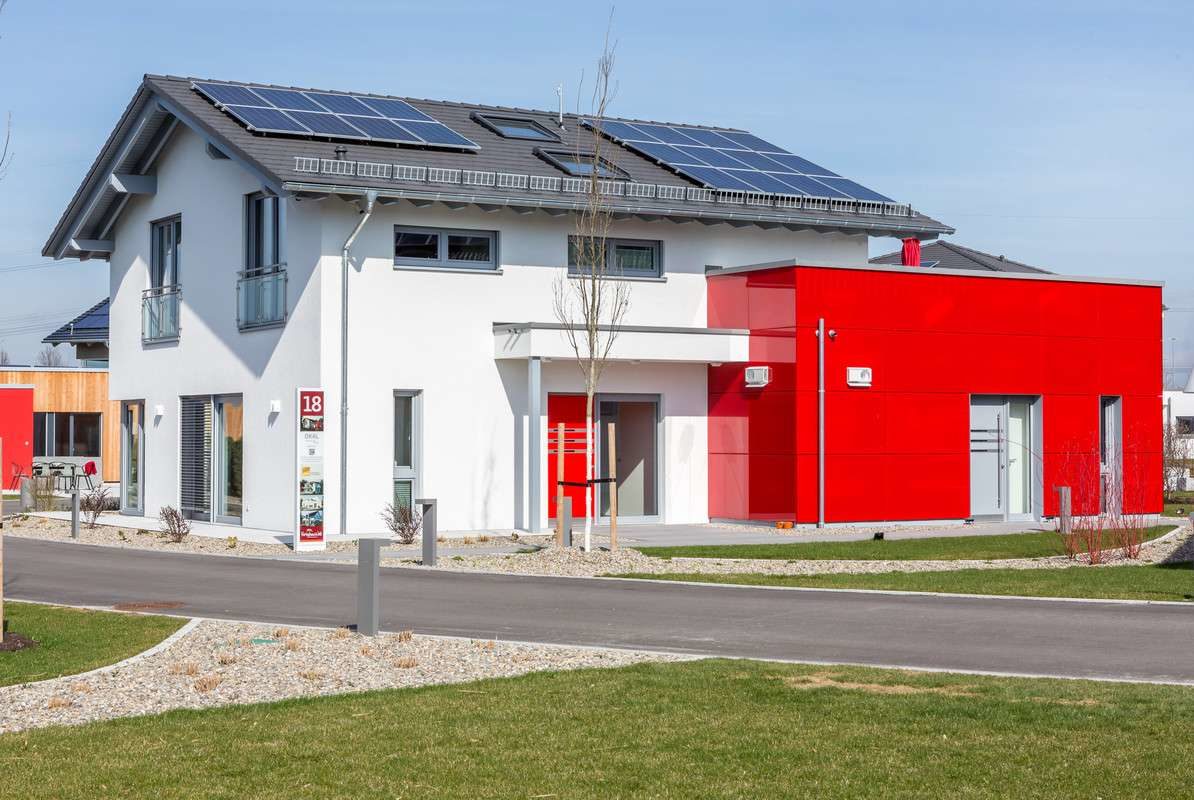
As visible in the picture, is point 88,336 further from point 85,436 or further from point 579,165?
point 579,165

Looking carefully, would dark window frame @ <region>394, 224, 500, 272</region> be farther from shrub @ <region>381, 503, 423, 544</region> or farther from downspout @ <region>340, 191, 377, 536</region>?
shrub @ <region>381, 503, 423, 544</region>

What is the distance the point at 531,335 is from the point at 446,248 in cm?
221

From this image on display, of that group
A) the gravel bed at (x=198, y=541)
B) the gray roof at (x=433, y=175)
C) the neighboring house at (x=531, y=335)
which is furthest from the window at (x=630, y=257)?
the gravel bed at (x=198, y=541)

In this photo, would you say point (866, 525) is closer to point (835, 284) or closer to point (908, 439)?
point (908, 439)

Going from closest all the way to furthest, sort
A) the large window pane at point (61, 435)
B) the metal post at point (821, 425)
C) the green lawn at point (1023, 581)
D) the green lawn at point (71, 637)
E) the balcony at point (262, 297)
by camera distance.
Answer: the green lawn at point (71, 637) < the green lawn at point (1023, 581) < the metal post at point (821, 425) < the balcony at point (262, 297) < the large window pane at point (61, 435)

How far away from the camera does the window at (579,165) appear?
26.2 metres

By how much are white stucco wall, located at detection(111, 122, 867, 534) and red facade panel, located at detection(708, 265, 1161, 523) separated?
92cm

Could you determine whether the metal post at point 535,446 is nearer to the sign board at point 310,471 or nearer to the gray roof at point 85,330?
the sign board at point 310,471

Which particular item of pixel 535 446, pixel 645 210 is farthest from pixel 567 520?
pixel 645 210

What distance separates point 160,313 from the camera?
29.1 m

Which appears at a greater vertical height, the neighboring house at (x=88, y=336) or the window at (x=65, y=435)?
the neighboring house at (x=88, y=336)

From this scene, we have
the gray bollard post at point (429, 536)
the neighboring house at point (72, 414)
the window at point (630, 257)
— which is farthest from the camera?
the neighboring house at point (72, 414)

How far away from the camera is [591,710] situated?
355 inches

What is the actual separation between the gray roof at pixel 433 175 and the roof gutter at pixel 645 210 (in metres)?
0.02
